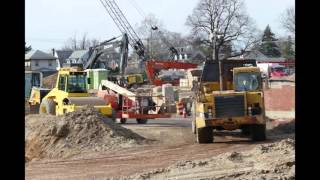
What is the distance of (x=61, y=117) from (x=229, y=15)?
71.1 meters

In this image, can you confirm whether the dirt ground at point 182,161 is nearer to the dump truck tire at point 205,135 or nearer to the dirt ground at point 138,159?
the dirt ground at point 138,159

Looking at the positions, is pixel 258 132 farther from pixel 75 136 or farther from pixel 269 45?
pixel 269 45

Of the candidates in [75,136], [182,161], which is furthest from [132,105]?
[182,161]

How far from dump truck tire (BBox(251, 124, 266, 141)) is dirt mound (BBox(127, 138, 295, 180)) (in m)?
4.75

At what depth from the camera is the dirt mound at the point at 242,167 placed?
10.1m

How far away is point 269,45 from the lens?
11344 cm

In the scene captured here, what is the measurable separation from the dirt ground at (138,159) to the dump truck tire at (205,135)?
295mm

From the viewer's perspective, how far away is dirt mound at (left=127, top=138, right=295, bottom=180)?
1008cm

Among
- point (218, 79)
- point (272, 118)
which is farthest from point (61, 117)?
point (272, 118)

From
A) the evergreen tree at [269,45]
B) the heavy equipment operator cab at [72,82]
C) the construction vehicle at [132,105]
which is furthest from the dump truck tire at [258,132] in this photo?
the evergreen tree at [269,45]

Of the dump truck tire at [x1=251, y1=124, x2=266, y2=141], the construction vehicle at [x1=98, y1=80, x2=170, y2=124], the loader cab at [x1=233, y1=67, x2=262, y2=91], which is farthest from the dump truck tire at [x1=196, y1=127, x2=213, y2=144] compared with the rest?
the construction vehicle at [x1=98, y1=80, x2=170, y2=124]

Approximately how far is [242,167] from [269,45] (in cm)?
10488

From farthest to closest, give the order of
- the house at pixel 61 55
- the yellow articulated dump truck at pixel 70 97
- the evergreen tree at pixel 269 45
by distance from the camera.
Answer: the house at pixel 61 55 < the evergreen tree at pixel 269 45 < the yellow articulated dump truck at pixel 70 97

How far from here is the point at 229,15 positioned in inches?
3465
